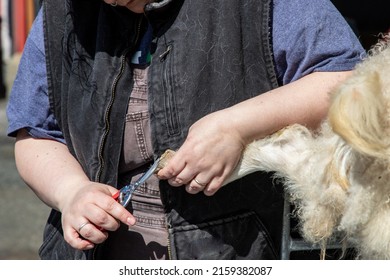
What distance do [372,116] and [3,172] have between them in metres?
5.06

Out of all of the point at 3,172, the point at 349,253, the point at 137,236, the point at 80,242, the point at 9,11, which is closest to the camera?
the point at 349,253

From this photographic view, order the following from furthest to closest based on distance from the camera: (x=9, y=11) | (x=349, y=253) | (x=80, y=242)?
(x=9, y=11) < (x=80, y=242) < (x=349, y=253)

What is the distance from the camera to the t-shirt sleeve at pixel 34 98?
1.92m

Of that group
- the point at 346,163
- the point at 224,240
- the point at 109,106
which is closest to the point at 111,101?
the point at 109,106

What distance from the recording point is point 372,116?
1.20 m

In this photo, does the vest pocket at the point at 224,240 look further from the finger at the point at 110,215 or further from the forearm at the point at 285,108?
the forearm at the point at 285,108

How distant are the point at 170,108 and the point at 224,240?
1.07ft

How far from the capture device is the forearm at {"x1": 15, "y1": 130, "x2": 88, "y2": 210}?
72.0 inches

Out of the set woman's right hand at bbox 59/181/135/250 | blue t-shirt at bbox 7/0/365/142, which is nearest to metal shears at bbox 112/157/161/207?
woman's right hand at bbox 59/181/135/250

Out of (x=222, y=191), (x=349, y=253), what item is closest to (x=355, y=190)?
(x=349, y=253)

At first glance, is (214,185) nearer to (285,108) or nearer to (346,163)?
(285,108)

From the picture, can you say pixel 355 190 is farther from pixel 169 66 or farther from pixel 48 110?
pixel 48 110

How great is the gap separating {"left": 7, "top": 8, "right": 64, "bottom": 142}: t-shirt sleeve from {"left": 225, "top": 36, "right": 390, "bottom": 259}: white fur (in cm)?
58

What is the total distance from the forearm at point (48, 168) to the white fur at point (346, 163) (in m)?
0.45
